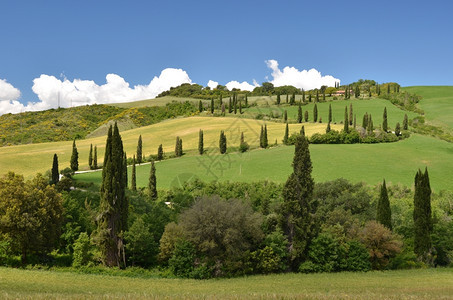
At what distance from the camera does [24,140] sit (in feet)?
463

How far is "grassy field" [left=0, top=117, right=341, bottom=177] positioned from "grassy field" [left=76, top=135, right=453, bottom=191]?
8.69 m

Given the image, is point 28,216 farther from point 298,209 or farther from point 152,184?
point 152,184

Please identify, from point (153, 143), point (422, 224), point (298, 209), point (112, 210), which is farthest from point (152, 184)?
point (153, 143)

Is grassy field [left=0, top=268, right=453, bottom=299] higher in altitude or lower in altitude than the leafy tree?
lower

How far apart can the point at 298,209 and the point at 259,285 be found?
35.4 ft

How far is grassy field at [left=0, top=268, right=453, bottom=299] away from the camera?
2048cm

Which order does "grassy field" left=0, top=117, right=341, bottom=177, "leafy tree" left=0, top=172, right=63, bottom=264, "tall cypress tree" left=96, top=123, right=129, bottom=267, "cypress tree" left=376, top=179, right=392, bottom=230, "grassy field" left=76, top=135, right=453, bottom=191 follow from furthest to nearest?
"grassy field" left=0, top=117, right=341, bottom=177, "grassy field" left=76, top=135, right=453, bottom=191, "cypress tree" left=376, top=179, right=392, bottom=230, "tall cypress tree" left=96, top=123, right=129, bottom=267, "leafy tree" left=0, top=172, right=63, bottom=264

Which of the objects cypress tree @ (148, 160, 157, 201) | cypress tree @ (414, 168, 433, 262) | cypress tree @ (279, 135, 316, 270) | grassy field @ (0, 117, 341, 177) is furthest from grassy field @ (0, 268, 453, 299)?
grassy field @ (0, 117, 341, 177)

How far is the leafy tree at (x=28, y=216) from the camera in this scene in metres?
32.2

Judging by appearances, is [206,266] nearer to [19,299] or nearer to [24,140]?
[19,299]

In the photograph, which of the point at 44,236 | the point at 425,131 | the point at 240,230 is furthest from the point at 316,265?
the point at 425,131

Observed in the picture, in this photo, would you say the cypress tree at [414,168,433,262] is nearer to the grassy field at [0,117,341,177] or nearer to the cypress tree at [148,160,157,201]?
the cypress tree at [148,160,157,201]

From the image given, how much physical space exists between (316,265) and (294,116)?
97.0 m

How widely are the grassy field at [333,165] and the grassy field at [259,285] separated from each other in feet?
113
